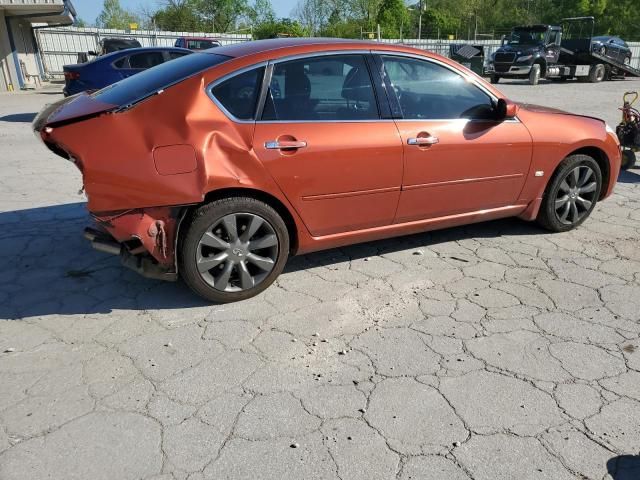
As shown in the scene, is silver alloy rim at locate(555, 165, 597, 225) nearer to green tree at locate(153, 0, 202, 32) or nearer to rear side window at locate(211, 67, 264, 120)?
rear side window at locate(211, 67, 264, 120)

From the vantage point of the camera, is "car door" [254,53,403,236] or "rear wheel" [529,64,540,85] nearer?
"car door" [254,53,403,236]

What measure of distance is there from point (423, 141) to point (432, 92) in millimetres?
455

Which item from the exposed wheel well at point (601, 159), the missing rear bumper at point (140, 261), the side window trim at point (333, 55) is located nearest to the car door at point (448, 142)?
the side window trim at point (333, 55)

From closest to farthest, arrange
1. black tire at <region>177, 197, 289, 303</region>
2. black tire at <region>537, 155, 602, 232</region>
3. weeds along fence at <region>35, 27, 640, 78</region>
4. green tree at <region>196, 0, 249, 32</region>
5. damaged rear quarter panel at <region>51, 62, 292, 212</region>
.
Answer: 1. damaged rear quarter panel at <region>51, 62, 292, 212</region>
2. black tire at <region>177, 197, 289, 303</region>
3. black tire at <region>537, 155, 602, 232</region>
4. weeds along fence at <region>35, 27, 640, 78</region>
5. green tree at <region>196, 0, 249, 32</region>

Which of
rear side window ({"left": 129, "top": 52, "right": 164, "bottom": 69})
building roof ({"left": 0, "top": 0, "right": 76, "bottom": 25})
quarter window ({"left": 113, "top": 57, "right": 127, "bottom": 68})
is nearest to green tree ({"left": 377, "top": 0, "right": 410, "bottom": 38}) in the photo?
building roof ({"left": 0, "top": 0, "right": 76, "bottom": 25})

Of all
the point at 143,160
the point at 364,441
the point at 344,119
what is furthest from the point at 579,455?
the point at 143,160

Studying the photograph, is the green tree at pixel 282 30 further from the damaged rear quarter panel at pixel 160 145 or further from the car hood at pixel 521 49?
the damaged rear quarter panel at pixel 160 145

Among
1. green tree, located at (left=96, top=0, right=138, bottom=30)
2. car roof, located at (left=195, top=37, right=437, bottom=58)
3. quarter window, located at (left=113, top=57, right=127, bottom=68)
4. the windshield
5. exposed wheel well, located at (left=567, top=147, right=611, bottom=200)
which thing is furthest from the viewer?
green tree, located at (left=96, top=0, right=138, bottom=30)

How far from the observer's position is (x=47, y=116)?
3500 mm

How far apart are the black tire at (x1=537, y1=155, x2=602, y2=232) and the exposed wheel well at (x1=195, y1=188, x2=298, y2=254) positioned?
2.39m

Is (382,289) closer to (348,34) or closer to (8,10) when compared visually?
(8,10)

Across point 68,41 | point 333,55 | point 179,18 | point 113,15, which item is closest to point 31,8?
point 68,41

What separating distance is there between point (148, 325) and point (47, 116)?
5.04ft

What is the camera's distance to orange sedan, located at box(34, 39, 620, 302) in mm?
3221
